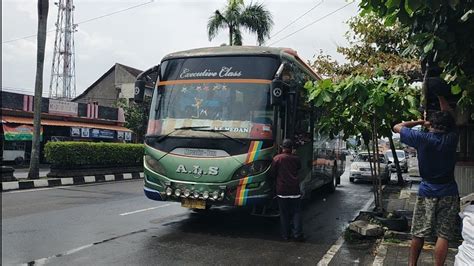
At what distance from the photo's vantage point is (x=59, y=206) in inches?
408

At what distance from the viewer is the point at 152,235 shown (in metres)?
7.48

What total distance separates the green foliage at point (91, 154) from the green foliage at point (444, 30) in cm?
1411

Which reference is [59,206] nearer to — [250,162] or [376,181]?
[250,162]

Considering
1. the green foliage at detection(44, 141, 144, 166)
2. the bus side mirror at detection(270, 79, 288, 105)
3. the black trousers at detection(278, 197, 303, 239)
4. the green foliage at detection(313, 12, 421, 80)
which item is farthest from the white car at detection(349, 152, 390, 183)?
the bus side mirror at detection(270, 79, 288, 105)

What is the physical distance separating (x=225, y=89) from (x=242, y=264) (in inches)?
125

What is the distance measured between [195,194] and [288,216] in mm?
1636

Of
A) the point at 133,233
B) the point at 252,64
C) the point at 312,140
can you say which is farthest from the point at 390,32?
the point at 133,233

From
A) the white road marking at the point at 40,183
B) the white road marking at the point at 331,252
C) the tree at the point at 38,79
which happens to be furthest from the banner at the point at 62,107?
the white road marking at the point at 331,252

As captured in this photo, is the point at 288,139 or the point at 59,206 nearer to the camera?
the point at 288,139

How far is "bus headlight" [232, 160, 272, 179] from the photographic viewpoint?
731 centimetres

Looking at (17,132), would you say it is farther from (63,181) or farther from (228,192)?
(228,192)

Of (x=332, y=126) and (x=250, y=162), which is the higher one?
(x=332, y=126)

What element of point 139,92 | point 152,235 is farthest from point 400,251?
point 139,92

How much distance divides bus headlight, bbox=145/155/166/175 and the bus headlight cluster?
36 cm
